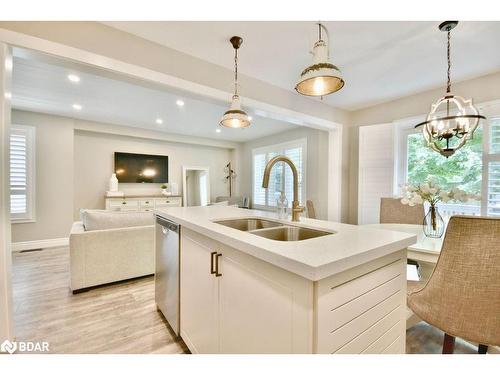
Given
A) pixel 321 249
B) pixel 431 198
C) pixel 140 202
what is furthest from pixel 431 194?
pixel 140 202

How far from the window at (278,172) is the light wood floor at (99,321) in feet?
9.07

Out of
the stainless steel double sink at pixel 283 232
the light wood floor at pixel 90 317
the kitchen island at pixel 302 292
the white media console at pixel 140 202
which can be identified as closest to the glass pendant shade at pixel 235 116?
the stainless steel double sink at pixel 283 232

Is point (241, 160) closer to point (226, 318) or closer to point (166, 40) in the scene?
point (166, 40)

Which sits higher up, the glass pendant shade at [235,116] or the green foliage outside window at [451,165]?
the glass pendant shade at [235,116]

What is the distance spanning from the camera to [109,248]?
2.45m

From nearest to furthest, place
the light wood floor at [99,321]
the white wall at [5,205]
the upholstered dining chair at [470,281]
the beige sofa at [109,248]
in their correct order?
the upholstered dining chair at [470,281]
the white wall at [5,205]
the light wood floor at [99,321]
the beige sofa at [109,248]

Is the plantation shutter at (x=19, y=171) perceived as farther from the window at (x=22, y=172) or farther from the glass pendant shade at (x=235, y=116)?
the glass pendant shade at (x=235, y=116)

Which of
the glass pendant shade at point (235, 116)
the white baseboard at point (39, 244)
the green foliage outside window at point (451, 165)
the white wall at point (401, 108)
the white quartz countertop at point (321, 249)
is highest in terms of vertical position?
the white wall at point (401, 108)

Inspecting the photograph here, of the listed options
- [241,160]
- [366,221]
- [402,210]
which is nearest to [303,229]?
[402,210]

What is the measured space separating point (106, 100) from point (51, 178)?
76.9 inches

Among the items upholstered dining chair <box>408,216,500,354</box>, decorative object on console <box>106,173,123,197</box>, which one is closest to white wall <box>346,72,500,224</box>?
upholstered dining chair <box>408,216,500,354</box>

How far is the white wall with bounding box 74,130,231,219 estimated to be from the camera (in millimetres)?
4621

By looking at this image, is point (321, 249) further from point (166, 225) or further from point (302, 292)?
point (166, 225)

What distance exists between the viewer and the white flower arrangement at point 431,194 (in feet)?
5.30
